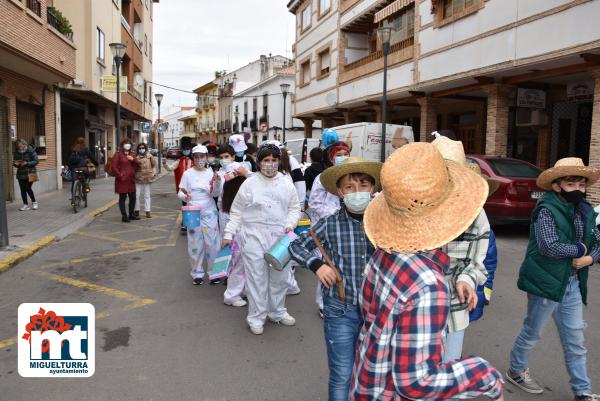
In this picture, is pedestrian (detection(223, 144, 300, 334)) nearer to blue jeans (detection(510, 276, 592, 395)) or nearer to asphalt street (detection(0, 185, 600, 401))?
asphalt street (detection(0, 185, 600, 401))

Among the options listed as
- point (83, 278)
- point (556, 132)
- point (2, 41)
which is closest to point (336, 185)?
point (83, 278)

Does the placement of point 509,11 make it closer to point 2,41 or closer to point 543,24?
point 543,24

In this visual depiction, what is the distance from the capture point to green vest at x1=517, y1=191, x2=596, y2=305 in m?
3.13

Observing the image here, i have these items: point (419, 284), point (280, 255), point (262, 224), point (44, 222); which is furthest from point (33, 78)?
point (419, 284)

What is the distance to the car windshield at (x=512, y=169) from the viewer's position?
9.59 meters

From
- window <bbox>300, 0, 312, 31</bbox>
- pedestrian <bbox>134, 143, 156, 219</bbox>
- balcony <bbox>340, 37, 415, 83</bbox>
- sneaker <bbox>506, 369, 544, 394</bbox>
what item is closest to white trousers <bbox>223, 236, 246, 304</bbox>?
sneaker <bbox>506, 369, 544, 394</bbox>

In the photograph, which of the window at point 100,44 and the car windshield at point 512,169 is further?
the window at point 100,44

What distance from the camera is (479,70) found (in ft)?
44.1

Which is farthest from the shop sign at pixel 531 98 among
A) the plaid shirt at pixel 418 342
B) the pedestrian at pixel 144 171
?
the plaid shirt at pixel 418 342

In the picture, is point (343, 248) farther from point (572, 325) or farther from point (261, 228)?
point (261, 228)

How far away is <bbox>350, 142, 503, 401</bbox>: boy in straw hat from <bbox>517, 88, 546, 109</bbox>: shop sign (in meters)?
14.6

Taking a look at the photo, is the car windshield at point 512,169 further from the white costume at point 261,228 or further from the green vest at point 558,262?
the green vest at point 558,262

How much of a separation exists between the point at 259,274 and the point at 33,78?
13.3 m

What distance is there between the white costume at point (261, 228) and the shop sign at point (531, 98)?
12427 mm
